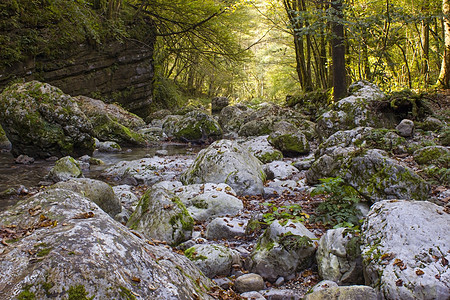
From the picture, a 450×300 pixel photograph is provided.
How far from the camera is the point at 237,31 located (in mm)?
17672

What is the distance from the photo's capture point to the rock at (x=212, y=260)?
3041 mm

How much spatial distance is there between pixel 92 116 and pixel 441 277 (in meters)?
12.3

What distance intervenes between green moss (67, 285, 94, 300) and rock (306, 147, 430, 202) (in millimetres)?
3384

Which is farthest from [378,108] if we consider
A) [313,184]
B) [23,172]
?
[23,172]

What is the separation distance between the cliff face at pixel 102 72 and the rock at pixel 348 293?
43.0 feet

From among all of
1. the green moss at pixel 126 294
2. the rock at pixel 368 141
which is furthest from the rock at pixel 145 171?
the green moss at pixel 126 294

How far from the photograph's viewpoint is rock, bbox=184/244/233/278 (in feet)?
9.98

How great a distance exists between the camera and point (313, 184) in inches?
214

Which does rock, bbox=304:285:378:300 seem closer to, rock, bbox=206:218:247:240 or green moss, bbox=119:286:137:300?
green moss, bbox=119:286:137:300

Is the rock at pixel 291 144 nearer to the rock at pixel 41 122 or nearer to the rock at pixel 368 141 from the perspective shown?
the rock at pixel 368 141

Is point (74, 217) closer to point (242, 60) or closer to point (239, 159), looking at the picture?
point (239, 159)

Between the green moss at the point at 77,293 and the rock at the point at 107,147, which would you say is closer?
the green moss at the point at 77,293

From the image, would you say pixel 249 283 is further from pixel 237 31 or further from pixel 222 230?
pixel 237 31

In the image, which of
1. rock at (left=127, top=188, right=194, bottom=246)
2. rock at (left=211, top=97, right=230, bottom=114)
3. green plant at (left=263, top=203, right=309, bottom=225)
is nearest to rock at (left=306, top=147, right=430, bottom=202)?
green plant at (left=263, top=203, right=309, bottom=225)
